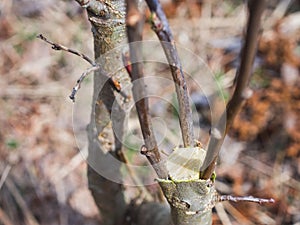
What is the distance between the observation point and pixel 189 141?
→ 33.9 inches

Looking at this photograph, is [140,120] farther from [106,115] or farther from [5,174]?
[5,174]

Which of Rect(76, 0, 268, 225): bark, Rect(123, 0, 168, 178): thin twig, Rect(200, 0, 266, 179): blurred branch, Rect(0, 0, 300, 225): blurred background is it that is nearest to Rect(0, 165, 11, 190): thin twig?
Rect(0, 0, 300, 225): blurred background

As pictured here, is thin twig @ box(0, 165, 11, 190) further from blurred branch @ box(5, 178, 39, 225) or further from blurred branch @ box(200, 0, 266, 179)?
blurred branch @ box(200, 0, 266, 179)

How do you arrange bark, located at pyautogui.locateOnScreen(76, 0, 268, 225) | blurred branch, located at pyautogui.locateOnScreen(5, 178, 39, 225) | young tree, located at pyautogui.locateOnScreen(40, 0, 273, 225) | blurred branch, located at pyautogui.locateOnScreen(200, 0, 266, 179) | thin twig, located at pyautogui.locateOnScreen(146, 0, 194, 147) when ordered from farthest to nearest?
1. blurred branch, located at pyautogui.locateOnScreen(5, 178, 39, 225)
2. bark, located at pyautogui.locateOnScreen(76, 0, 268, 225)
3. thin twig, located at pyautogui.locateOnScreen(146, 0, 194, 147)
4. young tree, located at pyautogui.locateOnScreen(40, 0, 273, 225)
5. blurred branch, located at pyautogui.locateOnScreen(200, 0, 266, 179)

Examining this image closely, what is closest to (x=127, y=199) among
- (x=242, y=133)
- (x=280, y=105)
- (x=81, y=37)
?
(x=242, y=133)

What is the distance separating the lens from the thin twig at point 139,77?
0.56m

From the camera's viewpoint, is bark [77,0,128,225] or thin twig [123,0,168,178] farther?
bark [77,0,128,225]

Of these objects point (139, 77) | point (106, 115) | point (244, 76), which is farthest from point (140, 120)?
point (106, 115)

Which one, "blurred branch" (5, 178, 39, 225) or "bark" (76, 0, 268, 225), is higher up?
"bark" (76, 0, 268, 225)

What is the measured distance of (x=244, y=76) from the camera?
583 mm

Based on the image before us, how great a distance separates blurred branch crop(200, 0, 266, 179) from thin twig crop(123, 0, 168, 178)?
9 cm

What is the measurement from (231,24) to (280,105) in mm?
646

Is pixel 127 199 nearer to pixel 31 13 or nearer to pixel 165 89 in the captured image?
pixel 165 89

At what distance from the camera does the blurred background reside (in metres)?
1.77
